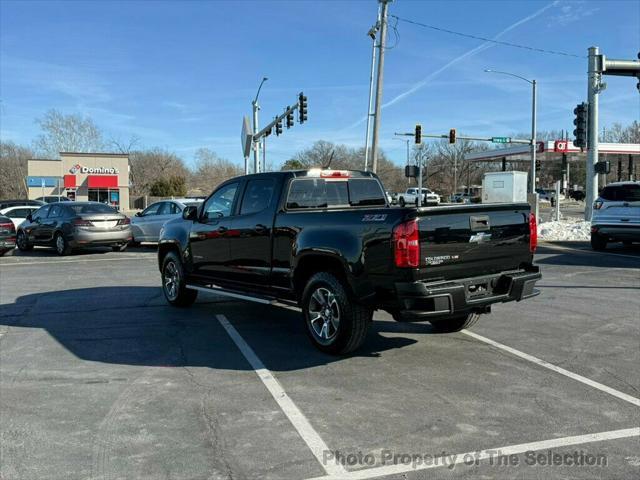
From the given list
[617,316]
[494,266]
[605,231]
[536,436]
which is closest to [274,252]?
[494,266]

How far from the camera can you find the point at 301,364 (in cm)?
581

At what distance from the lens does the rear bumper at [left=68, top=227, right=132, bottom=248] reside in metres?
17.0

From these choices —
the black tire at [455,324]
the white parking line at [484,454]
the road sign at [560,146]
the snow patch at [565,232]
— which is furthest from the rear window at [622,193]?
the road sign at [560,146]

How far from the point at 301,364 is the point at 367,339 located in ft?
4.05

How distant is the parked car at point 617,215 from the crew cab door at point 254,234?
Answer: 12512mm

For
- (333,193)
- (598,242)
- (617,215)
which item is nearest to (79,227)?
(333,193)

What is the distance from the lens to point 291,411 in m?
4.56

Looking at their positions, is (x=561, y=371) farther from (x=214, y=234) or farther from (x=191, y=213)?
(x=191, y=213)

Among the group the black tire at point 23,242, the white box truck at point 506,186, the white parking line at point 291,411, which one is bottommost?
the white parking line at point 291,411

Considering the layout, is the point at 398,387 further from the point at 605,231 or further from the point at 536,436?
the point at 605,231

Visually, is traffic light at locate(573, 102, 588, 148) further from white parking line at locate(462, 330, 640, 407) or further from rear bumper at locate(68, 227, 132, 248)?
white parking line at locate(462, 330, 640, 407)

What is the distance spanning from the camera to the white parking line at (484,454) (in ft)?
11.6

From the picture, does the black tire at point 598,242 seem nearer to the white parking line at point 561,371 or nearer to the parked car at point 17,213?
the white parking line at point 561,371

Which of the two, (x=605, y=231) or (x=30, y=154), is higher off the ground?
(x=30, y=154)
